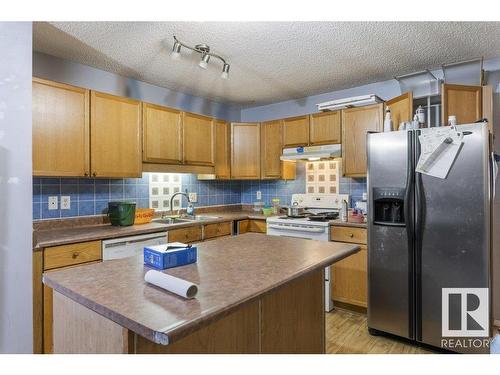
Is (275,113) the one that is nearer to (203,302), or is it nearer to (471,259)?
(471,259)

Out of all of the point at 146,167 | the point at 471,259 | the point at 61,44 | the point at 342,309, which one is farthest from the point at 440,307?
the point at 61,44

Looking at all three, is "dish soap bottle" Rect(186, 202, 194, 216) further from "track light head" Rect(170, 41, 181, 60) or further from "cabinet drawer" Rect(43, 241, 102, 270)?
"track light head" Rect(170, 41, 181, 60)

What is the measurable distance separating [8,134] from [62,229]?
105cm

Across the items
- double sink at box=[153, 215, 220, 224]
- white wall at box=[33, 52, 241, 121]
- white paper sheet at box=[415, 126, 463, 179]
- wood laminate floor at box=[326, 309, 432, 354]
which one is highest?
white wall at box=[33, 52, 241, 121]

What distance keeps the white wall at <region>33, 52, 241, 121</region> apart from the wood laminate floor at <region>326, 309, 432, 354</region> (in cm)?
291

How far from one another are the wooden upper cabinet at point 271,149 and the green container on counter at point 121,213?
5.62 feet

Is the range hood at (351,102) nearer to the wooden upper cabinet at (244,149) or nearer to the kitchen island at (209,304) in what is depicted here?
the wooden upper cabinet at (244,149)

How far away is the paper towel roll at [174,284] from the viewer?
1010 mm

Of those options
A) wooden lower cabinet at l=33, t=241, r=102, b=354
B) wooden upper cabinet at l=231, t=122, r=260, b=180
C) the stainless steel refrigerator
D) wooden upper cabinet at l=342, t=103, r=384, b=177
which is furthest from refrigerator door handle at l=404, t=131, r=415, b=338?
wooden lower cabinet at l=33, t=241, r=102, b=354

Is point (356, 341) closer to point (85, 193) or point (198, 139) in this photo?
point (198, 139)

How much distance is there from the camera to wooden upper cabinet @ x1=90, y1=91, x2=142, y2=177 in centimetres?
266

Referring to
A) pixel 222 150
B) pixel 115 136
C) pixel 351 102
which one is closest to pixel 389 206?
pixel 351 102

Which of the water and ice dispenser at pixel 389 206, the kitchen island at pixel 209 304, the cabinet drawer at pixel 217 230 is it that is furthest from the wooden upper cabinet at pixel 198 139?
the water and ice dispenser at pixel 389 206

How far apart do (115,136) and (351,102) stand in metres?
2.36
